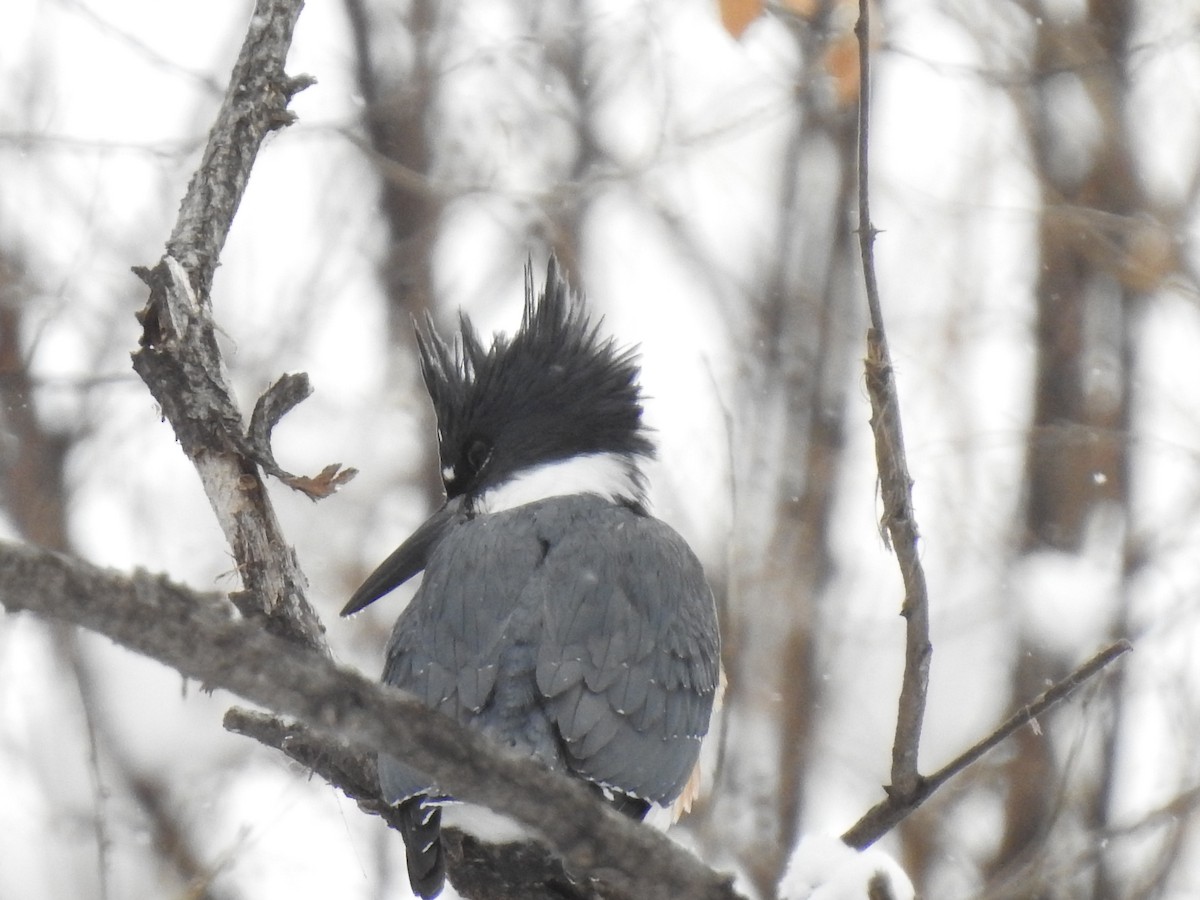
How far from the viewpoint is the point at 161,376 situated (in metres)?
2.24

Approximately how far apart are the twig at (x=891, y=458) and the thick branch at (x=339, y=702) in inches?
15.3

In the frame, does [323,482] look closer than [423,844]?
No

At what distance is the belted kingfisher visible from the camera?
221 centimetres

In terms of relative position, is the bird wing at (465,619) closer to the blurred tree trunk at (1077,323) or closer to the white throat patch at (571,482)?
the white throat patch at (571,482)

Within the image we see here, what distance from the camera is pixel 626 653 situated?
236 cm

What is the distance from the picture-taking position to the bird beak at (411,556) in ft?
9.69

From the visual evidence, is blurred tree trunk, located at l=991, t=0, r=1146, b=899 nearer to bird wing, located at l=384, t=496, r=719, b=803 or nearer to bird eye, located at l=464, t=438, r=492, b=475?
bird eye, located at l=464, t=438, r=492, b=475

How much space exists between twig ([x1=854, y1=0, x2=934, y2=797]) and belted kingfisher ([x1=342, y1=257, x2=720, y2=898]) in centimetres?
61

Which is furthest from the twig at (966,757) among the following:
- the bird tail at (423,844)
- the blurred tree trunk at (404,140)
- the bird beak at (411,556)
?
the blurred tree trunk at (404,140)

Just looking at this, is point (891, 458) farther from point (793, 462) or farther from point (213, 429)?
point (793, 462)

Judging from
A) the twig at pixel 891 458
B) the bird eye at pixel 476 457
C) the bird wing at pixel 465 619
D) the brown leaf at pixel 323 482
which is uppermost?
the bird eye at pixel 476 457

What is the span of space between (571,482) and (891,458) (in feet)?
4.44

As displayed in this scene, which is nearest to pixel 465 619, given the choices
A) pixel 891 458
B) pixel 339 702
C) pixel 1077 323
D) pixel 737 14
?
pixel 891 458

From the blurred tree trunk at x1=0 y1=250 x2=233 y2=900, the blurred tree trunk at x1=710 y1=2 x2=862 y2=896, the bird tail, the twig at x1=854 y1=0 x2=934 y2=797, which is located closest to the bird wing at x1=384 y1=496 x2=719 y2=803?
the bird tail
